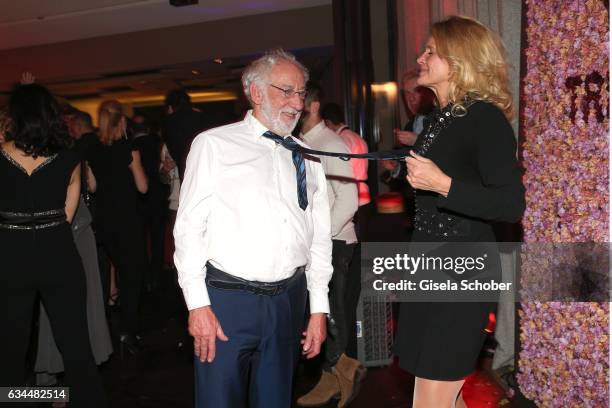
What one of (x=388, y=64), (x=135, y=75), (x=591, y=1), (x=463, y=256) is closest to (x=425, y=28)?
(x=388, y=64)

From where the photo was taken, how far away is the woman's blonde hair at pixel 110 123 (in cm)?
445

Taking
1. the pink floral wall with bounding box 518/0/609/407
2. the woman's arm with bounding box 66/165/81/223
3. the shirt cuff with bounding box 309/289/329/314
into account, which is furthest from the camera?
the woman's arm with bounding box 66/165/81/223

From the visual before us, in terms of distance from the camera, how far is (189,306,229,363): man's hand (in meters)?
2.00

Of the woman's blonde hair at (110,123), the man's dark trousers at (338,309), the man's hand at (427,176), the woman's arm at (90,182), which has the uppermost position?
the woman's blonde hair at (110,123)

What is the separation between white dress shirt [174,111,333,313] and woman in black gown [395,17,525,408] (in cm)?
44

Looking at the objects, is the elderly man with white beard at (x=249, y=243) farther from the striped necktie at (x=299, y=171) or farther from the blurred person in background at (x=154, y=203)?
the blurred person in background at (x=154, y=203)

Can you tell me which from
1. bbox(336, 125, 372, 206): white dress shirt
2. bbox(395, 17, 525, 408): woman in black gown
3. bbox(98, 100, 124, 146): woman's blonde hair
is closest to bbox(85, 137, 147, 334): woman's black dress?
bbox(98, 100, 124, 146): woman's blonde hair

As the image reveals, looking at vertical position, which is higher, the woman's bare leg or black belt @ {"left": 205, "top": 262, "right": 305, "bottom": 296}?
black belt @ {"left": 205, "top": 262, "right": 305, "bottom": 296}

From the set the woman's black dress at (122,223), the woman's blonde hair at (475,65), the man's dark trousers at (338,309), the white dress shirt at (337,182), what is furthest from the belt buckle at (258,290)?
the woman's black dress at (122,223)

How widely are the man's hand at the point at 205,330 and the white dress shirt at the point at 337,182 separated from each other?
5.03ft

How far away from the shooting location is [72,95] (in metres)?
15.1

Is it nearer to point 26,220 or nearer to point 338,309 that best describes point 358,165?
point 338,309

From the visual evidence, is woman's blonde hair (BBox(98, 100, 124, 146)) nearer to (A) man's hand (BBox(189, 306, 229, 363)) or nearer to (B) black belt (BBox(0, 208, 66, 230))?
(B) black belt (BBox(0, 208, 66, 230))

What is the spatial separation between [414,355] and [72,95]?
14.5 meters
